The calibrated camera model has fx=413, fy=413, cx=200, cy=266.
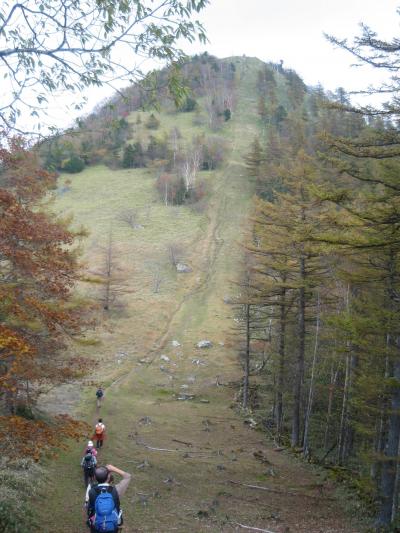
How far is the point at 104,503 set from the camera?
570 centimetres

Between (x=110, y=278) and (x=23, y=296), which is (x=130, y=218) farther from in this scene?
(x=23, y=296)

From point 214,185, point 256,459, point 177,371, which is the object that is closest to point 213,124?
point 214,185

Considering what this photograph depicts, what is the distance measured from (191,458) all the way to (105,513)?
1595 cm

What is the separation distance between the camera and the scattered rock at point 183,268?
57.7 m

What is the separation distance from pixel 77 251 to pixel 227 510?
50.2 feet

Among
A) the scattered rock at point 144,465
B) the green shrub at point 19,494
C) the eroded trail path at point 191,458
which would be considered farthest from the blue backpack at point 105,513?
the scattered rock at point 144,465

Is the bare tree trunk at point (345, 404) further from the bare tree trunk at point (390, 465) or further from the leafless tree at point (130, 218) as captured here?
the leafless tree at point (130, 218)

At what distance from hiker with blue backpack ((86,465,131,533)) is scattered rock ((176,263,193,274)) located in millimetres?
51707

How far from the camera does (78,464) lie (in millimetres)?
17516

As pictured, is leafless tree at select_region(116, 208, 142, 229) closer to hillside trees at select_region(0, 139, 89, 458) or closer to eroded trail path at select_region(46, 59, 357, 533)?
eroded trail path at select_region(46, 59, 357, 533)

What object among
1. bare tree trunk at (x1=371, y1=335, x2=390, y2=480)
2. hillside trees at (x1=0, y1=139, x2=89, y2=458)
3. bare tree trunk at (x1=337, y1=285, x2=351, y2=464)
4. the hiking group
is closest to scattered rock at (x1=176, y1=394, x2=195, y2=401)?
bare tree trunk at (x1=337, y1=285, x2=351, y2=464)

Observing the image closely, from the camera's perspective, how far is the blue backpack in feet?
18.5

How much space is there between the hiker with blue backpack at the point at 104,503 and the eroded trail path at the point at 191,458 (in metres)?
7.15

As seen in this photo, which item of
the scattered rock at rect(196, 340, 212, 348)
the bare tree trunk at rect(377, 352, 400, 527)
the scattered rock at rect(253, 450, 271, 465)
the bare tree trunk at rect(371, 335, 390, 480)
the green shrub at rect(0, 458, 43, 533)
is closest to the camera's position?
the green shrub at rect(0, 458, 43, 533)
